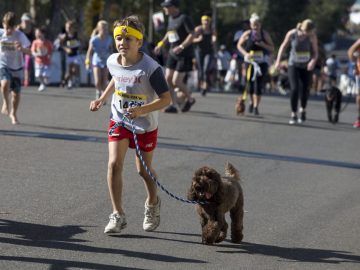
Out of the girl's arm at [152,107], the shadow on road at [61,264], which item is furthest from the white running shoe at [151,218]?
the shadow on road at [61,264]

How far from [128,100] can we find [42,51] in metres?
18.9

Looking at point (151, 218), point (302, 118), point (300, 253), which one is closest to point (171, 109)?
point (302, 118)

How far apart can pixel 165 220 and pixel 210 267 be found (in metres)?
1.70

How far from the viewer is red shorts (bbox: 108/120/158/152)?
766 centimetres

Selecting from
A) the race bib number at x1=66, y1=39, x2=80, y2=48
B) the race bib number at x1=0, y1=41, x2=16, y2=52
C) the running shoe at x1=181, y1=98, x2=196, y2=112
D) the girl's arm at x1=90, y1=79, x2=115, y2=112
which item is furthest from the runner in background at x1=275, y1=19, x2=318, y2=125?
the race bib number at x1=66, y1=39, x2=80, y2=48

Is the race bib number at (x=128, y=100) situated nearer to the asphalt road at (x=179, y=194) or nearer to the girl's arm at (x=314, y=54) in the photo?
Answer: the asphalt road at (x=179, y=194)

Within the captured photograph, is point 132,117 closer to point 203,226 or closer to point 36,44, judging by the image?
point 203,226

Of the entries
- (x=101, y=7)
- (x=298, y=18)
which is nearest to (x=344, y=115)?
(x=101, y=7)

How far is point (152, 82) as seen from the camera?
7633 mm

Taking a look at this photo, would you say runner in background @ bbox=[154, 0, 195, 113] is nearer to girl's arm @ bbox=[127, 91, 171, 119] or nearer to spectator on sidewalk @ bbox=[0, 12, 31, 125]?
spectator on sidewalk @ bbox=[0, 12, 31, 125]

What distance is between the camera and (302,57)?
17469 millimetres

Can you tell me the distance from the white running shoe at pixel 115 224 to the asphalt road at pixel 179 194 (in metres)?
0.10

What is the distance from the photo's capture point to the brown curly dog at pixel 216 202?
717 centimetres

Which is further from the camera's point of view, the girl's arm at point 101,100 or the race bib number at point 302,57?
the race bib number at point 302,57
